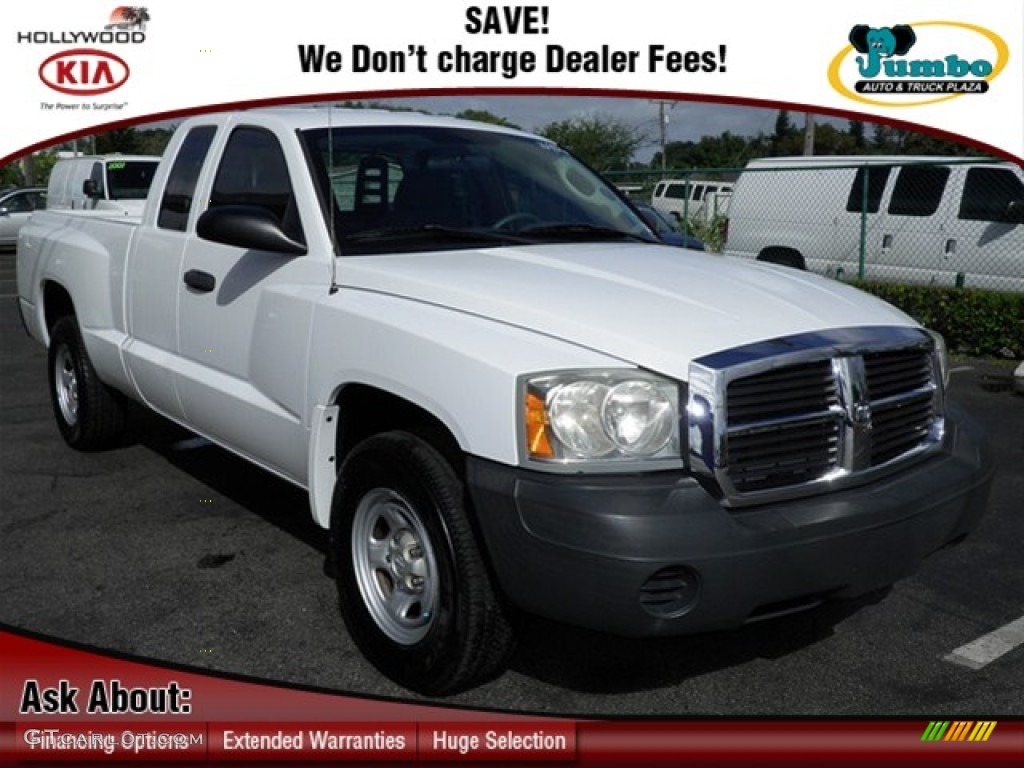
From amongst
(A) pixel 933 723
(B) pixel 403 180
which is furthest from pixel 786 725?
(B) pixel 403 180

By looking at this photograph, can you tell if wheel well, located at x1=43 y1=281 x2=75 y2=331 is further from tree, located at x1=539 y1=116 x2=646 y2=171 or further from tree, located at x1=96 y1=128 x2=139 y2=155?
tree, located at x1=96 y1=128 x2=139 y2=155

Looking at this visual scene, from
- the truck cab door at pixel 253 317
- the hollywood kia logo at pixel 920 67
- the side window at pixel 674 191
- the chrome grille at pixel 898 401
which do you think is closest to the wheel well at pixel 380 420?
the truck cab door at pixel 253 317

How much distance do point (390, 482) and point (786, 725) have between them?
133 cm

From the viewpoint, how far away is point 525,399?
2.68 meters

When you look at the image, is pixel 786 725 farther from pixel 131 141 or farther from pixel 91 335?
pixel 131 141

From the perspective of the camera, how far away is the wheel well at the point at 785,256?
12422mm

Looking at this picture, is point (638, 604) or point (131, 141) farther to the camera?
point (131, 141)

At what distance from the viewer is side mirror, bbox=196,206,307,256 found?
356 centimetres

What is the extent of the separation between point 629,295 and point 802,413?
64 cm

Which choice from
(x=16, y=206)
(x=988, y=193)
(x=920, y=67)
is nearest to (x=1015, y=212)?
(x=988, y=193)

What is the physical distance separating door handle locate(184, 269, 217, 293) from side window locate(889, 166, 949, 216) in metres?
9.14

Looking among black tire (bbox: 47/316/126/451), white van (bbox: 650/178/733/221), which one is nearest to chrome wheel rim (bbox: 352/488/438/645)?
black tire (bbox: 47/316/126/451)

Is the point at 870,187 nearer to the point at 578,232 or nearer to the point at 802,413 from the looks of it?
the point at 578,232

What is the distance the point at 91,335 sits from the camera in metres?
5.31
